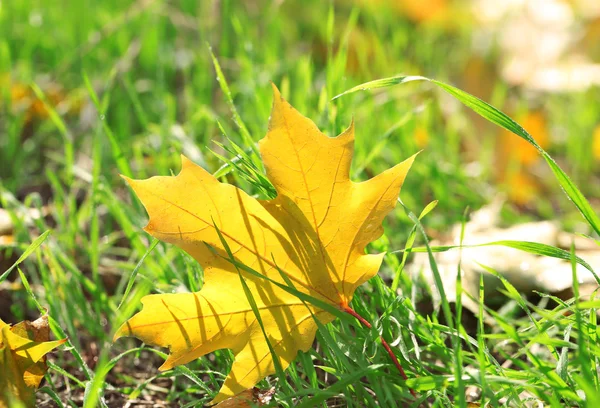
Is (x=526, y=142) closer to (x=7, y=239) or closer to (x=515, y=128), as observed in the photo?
(x=515, y=128)

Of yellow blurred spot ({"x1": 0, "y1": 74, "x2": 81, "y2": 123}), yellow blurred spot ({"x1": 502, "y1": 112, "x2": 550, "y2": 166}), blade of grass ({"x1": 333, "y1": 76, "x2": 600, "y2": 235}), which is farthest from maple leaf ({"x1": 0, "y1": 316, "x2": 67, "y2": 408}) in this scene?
yellow blurred spot ({"x1": 502, "y1": 112, "x2": 550, "y2": 166})

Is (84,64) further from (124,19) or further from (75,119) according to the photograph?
(124,19)

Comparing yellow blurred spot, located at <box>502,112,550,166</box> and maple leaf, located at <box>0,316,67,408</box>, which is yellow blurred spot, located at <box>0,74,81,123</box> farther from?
yellow blurred spot, located at <box>502,112,550,166</box>

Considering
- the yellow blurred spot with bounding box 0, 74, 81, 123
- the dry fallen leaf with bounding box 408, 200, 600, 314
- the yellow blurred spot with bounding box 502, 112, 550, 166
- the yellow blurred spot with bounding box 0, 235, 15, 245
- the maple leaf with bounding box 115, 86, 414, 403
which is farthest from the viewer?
the yellow blurred spot with bounding box 502, 112, 550, 166

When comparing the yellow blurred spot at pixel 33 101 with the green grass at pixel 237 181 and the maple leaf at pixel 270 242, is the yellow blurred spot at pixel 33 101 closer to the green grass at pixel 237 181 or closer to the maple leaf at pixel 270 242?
the green grass at pixel 237 181

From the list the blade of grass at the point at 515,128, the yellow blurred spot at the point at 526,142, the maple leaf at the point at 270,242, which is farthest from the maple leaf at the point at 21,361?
the yellow blurred spot at the point at 526,142

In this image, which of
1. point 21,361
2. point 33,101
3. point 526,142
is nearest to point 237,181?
point 21,361
